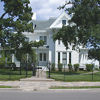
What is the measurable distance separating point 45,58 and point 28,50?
13.1 meters

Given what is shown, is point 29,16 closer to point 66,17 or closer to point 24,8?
point 24,8

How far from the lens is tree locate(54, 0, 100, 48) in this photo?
1035 inches

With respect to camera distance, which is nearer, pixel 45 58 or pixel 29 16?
pixel 29 16

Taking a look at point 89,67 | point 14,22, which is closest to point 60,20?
point 89,67

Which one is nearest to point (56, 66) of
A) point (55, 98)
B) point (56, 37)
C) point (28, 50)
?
point (56, 37)

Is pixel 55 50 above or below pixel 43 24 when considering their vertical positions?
below

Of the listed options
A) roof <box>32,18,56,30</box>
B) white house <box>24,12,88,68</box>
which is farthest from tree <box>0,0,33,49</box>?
roof <box>32,18,56,30</box>

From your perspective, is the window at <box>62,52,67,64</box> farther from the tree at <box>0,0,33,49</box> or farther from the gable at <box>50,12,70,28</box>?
the tree at <box>0,0,33,49</box>

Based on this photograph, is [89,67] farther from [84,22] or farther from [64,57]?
[84,22]

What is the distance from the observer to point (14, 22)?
24188 mm

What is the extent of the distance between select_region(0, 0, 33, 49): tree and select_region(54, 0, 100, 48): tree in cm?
567

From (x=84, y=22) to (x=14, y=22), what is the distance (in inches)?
360

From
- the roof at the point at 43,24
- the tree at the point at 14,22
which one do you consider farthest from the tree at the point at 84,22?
the roof at the point at 43,24

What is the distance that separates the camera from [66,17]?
36250 mm
